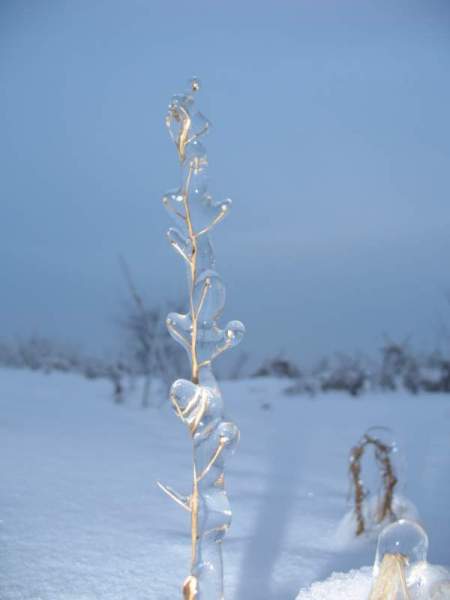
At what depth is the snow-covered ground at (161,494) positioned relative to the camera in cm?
218

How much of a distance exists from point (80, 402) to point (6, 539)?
4.10 metres

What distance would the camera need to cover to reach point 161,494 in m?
3.25

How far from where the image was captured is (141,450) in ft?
14.6

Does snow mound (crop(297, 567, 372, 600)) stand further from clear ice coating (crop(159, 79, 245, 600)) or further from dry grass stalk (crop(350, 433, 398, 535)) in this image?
dry grass stalk (crop(350, 433, 398, 535))

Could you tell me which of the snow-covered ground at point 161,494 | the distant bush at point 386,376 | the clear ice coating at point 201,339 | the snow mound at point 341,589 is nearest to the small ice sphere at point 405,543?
the snow mound at point 341,589

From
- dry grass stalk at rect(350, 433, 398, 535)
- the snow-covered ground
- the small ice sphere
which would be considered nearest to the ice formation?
the small ice sphere

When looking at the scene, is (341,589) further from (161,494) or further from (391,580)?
(161,494)

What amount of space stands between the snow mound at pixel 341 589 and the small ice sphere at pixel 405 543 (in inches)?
8.8

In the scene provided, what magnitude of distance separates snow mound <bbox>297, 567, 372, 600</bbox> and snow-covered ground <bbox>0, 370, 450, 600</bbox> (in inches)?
14.2

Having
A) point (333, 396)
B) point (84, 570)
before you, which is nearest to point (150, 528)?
point (84, 570)

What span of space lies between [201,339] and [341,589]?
34.5 inches

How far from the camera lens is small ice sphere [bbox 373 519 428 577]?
1.56 meters

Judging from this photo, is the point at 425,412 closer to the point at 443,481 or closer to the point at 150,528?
the point at 443,481

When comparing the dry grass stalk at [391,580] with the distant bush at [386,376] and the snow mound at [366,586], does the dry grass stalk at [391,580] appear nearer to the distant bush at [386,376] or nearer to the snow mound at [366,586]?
the snow mound at [366,586]
